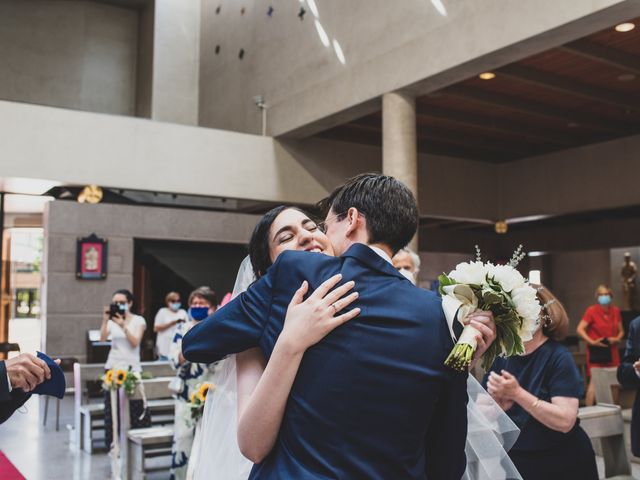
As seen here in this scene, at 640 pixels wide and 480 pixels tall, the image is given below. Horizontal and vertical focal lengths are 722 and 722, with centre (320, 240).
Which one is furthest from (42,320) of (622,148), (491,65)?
(622,148)

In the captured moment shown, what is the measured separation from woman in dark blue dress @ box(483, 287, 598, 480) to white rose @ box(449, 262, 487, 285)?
124 centimetres

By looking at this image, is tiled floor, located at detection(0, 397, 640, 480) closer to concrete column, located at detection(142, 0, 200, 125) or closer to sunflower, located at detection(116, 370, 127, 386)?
sunflower, located at detection(116, 370, 127, 386)

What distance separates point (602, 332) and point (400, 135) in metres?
4.28

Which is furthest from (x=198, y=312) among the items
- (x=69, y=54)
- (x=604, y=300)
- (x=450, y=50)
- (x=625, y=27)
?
(x=69, y=54)

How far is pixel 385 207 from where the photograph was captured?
1741 mm

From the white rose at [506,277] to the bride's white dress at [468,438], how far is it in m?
0.49

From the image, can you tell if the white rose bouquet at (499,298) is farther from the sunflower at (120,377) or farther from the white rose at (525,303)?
the sunflower at (120,377)

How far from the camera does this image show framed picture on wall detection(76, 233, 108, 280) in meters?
12.4

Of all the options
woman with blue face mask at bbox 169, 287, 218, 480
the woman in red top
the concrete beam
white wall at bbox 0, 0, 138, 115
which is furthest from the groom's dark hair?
white wall at bbox 0, 0, 138, 115

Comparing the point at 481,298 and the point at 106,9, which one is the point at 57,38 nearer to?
the point at 106,9

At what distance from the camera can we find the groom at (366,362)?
61.7 inches

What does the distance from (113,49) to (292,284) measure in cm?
1752

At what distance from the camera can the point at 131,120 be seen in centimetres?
1223

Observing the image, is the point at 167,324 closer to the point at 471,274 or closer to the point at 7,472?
the point at 7,472
